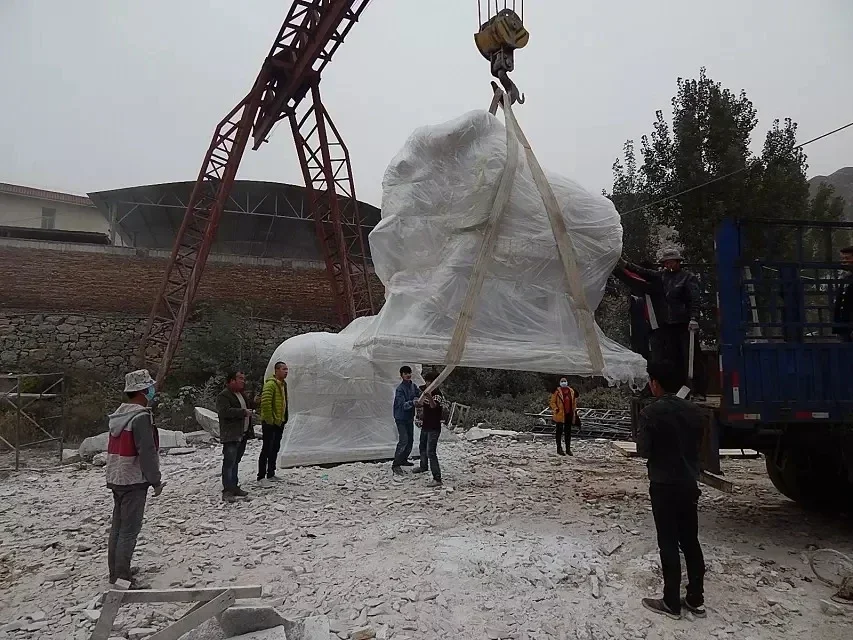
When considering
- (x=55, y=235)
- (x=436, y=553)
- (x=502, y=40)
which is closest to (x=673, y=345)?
(x=436, y=553)

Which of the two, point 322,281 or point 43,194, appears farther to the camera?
point 43,194

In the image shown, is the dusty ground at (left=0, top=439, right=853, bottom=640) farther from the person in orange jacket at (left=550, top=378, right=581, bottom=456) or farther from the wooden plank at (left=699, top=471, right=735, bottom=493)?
the person in orange jacket at (left=550, top=378, right=581, bottom=456)

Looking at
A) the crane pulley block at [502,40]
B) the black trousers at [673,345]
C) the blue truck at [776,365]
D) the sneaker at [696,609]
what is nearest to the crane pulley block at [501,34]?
the crane pulley block at [502,40]

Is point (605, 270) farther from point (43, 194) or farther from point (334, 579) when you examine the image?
point (43, 194)

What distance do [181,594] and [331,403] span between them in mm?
4855

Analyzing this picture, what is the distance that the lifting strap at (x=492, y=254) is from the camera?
12.1 feet

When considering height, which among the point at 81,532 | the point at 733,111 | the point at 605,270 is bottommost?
the point at 81,532

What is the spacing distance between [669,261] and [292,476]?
16.2 feet

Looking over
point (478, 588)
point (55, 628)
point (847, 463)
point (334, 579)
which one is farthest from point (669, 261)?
point (55, 628)

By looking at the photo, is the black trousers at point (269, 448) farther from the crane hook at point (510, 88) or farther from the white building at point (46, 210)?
the white building at point (46, 210)

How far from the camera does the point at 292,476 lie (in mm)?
7023

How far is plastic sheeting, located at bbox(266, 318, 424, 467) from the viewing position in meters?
7.70

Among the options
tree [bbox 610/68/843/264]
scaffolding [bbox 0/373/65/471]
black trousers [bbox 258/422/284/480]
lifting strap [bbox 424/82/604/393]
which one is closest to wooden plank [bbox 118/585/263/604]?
lifting strap [bbox 424/82/604/393]

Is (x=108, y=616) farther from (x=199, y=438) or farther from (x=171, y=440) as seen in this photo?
(x=199, y=438)
